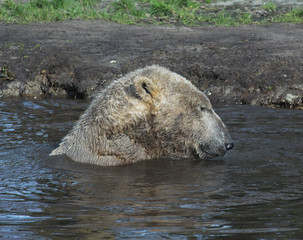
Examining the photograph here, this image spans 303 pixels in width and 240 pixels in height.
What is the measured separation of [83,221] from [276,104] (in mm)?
5484

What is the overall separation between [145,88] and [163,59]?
4.48m

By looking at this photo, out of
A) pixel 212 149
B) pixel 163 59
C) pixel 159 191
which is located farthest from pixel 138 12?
pixel 159 191

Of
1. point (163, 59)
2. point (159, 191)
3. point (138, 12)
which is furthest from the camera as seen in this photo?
point (138, 12)

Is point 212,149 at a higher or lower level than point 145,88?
lower

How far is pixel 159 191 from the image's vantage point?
17.1 feet

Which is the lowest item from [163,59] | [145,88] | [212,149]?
[212,149]

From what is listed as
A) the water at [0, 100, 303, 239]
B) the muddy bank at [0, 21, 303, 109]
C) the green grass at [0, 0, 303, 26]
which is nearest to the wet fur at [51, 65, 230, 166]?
the water at [0, 100, 303, 239]

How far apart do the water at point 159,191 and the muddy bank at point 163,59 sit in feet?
5.06

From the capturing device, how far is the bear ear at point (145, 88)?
235 inches

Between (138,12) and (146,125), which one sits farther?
(138,12)

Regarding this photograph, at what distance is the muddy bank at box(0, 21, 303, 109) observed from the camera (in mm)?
9438

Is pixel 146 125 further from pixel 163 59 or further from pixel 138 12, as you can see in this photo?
pixel 138 12

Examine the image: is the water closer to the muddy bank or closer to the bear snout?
the bear snout

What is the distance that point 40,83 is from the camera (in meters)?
10.3
